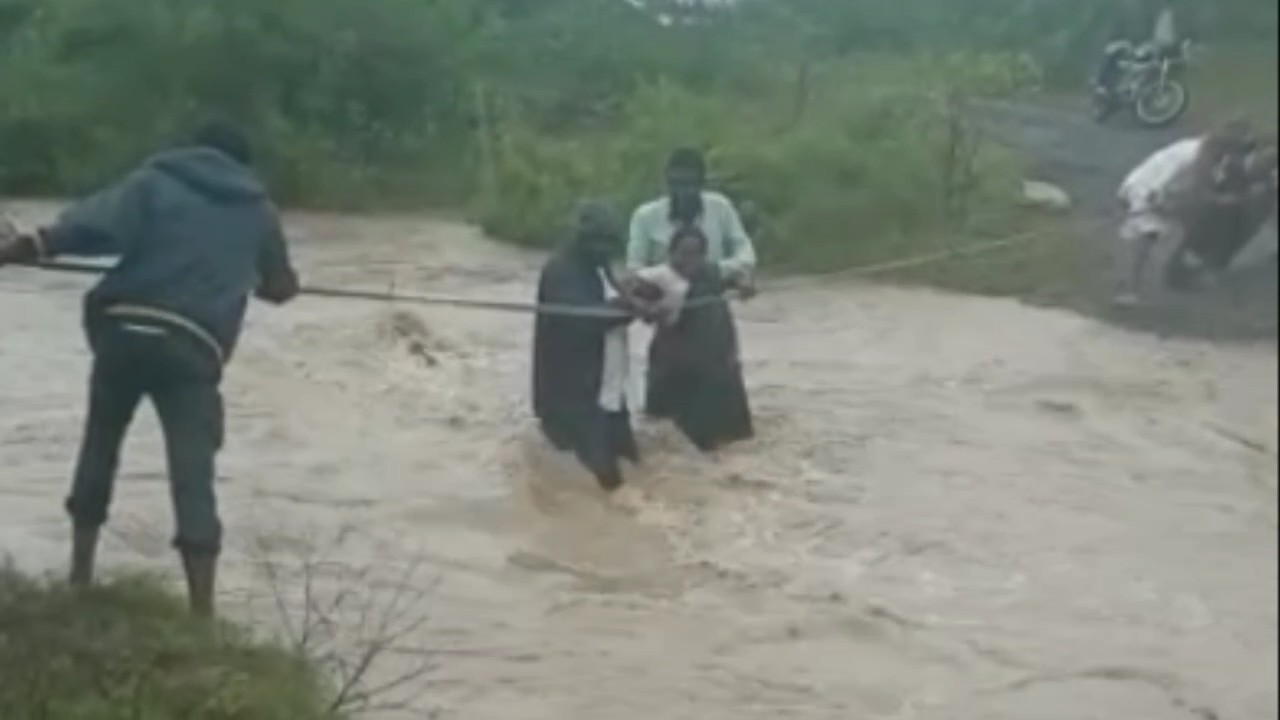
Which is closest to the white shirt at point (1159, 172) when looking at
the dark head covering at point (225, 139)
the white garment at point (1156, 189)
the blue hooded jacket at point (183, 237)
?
the white garment at point (1156, 189)

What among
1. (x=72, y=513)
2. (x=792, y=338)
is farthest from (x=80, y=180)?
(x=72, y=513)

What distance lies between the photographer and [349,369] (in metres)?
11.3

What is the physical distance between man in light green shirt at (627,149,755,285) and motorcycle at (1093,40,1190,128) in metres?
4.15

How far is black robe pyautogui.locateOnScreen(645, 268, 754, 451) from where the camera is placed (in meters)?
8.86

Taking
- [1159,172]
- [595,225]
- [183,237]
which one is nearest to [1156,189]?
[1159,172]

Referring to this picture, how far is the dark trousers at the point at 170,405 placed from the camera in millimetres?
5754

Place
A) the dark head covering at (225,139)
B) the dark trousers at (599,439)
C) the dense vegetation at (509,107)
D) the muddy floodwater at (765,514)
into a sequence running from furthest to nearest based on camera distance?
the dense vegetation at (509,107) < the dark trousers at (599,439) < the muddy floodwater at (765,514) < the dark head covering at (225,139)

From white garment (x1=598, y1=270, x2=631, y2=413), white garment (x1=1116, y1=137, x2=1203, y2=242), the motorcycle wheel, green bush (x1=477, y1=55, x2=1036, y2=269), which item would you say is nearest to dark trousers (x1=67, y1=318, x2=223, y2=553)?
the motorcycle wheel

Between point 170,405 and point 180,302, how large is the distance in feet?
0.79

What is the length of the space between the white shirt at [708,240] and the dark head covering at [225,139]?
9.54 ft

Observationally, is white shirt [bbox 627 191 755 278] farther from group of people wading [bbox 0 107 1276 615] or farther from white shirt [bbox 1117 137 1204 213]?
white shirt [bbox 1117 137 1204 213]

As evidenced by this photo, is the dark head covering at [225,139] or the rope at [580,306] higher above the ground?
the dark head covering at [225,139]

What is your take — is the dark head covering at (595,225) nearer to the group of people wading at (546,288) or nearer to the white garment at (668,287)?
the group of people wading at (546,288)

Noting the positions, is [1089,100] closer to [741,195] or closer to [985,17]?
[985,17]
